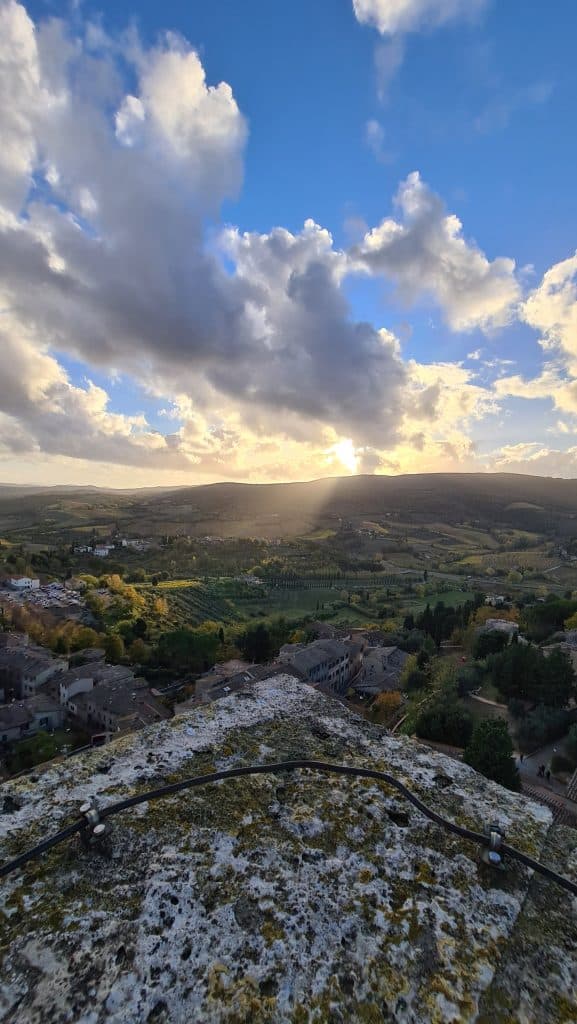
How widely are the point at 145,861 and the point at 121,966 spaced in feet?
1.23

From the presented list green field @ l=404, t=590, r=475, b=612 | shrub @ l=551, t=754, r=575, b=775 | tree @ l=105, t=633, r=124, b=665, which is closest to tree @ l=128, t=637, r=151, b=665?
tree @ l=105, t=633, r=124, b=665

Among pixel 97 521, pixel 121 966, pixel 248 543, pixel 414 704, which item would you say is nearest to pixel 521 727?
pixel 414 704

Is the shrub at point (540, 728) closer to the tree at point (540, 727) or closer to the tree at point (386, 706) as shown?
the tree at point (540, 727)

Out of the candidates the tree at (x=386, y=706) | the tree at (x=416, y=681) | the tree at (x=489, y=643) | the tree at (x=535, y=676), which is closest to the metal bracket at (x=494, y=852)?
the tree at (x=535, y=676)

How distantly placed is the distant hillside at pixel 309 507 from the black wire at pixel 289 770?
111736 millimetres

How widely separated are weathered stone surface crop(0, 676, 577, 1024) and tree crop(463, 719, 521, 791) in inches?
463

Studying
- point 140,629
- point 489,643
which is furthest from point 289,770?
point 140,629

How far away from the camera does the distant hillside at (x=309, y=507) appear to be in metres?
125

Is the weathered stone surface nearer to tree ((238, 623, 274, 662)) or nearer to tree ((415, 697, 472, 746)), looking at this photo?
tree ((415, 697, 472, 746))

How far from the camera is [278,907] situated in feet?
5.49

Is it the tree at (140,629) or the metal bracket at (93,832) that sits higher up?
the metal bracket at (93,832)

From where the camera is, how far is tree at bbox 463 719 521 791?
39.8 ft

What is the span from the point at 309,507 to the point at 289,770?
150 m

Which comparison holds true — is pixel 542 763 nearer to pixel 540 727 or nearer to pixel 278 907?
pixel 540 727
